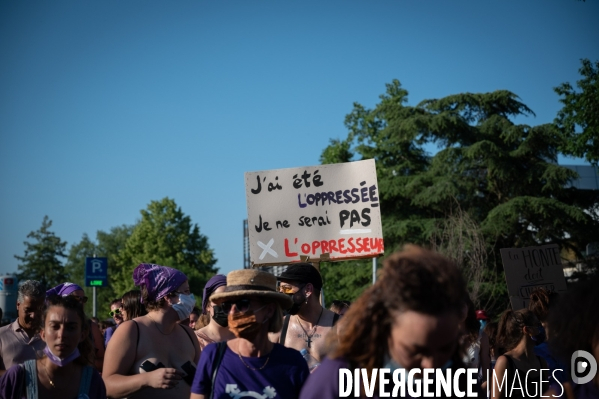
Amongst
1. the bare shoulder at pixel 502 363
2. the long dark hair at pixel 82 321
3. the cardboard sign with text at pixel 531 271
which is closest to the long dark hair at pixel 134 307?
the long dark hair at pixel 82 321

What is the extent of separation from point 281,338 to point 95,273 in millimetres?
16013

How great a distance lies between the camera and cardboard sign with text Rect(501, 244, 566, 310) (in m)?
9.84

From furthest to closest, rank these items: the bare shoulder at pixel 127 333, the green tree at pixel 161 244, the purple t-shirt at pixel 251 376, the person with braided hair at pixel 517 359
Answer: the green tree at pixel 161 244
the person with braided hair at pixel 517 359
the bare shoulder at pixel 127 333
the purple t-shirt at pixel 251 376

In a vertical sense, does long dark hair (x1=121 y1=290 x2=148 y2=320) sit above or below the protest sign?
below

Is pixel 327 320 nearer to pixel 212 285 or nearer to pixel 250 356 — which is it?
pixel 212 285

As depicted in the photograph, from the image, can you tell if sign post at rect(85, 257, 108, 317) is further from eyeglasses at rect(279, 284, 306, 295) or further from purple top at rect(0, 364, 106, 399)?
purple top at rect(0, 364, 106, 399)

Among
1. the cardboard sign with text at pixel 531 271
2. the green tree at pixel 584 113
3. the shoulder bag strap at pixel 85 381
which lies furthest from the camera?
the green tree at pixel 584 113

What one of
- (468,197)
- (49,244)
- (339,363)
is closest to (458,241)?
(468,197)

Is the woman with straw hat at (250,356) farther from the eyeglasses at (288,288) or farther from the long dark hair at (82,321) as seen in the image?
the eyeglasses at (288,288)

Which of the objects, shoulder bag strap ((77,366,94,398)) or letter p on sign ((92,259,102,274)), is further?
letter p on sign ((92,259,102,274))

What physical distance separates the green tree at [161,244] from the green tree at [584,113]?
1632 inches

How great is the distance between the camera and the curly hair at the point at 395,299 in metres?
2.38

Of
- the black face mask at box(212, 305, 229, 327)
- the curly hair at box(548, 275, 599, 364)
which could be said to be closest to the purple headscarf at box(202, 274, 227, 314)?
the black face mask at box(212, 305, 229, 327)

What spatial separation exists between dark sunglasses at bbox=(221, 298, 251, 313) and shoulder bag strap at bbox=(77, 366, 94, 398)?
3.31 feet
